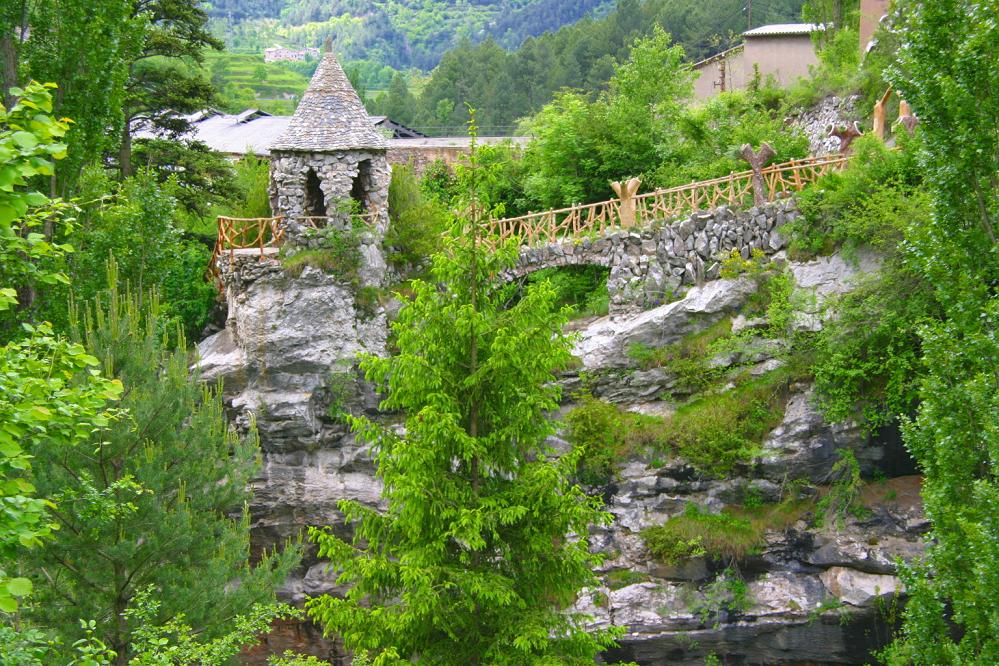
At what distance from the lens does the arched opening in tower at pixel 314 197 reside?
22.1 metres

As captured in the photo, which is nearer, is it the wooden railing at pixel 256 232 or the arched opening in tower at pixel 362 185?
the wooden railing at pixel 256 232

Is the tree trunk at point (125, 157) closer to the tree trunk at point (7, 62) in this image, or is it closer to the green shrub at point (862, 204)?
the tree trunk at point (7, 62)

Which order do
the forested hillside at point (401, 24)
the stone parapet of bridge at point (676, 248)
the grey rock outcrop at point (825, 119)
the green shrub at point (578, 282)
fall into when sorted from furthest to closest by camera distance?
the forested hillside at point (401, 24)
the grey rock outcrop at point (825, 119)
the green shrub at point (578, 282)
the stone parapet of bridge at point (676, 248)

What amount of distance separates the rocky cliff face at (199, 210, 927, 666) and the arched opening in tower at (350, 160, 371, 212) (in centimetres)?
227

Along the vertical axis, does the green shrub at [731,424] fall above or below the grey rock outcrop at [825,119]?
below

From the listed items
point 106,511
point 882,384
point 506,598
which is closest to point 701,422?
point 882,384

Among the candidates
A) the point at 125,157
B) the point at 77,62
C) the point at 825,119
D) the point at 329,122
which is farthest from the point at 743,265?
the point at 125,157

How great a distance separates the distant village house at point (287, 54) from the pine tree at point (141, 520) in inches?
3957

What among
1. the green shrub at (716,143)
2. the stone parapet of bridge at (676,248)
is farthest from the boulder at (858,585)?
the green shrub at (716,143)

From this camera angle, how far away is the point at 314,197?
73.9 ft

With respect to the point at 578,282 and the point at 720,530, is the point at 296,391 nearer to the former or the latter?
the point at 578,282

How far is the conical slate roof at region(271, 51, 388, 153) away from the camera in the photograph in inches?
827

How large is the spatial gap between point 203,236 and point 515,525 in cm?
1568

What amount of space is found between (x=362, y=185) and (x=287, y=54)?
95.0 metres
